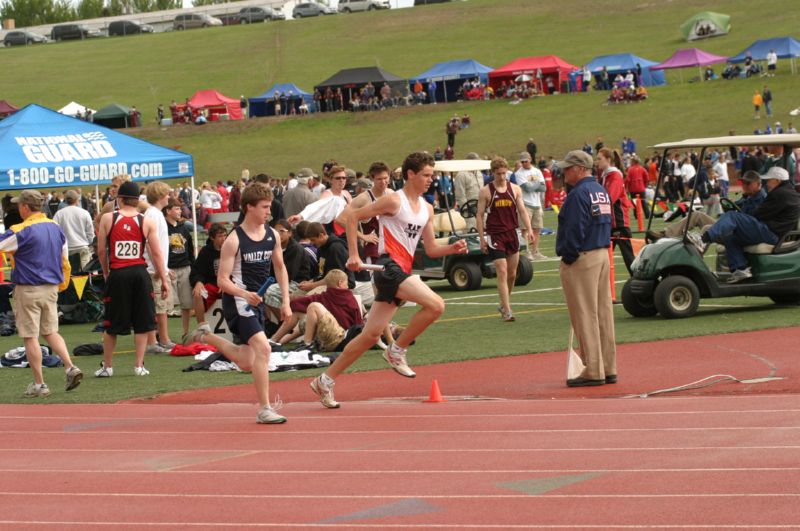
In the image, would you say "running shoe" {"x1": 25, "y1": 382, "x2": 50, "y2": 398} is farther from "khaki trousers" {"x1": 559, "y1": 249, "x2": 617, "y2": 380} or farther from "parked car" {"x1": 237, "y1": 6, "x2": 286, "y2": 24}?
"parked car" {"x1": 237, "y1": 6, "x2": 286, "y2": 24}

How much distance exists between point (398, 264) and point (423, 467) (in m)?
2.96

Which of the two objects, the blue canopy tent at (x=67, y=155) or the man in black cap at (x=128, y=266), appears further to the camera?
the blue canopy tent at (x=67, y=155)

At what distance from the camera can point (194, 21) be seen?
12406 cm

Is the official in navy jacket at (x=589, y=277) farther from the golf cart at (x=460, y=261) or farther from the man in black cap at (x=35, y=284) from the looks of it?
the golf cart at (x=460, y=261)

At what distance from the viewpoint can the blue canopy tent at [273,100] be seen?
3059 inches

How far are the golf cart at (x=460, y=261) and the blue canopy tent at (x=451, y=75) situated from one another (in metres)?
50.9

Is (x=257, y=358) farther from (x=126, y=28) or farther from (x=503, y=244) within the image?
(x=126, y=28)

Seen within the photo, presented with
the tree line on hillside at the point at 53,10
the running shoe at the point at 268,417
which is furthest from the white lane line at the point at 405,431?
the tree line on hillside at the point at 53,10

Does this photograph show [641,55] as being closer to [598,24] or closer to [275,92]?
[598,24]

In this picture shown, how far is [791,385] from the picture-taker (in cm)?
1035

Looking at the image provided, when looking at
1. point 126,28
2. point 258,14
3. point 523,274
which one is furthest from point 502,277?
point 126,28

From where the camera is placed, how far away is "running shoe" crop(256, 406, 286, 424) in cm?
984

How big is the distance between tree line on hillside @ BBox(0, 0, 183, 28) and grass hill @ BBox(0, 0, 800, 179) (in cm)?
4960
